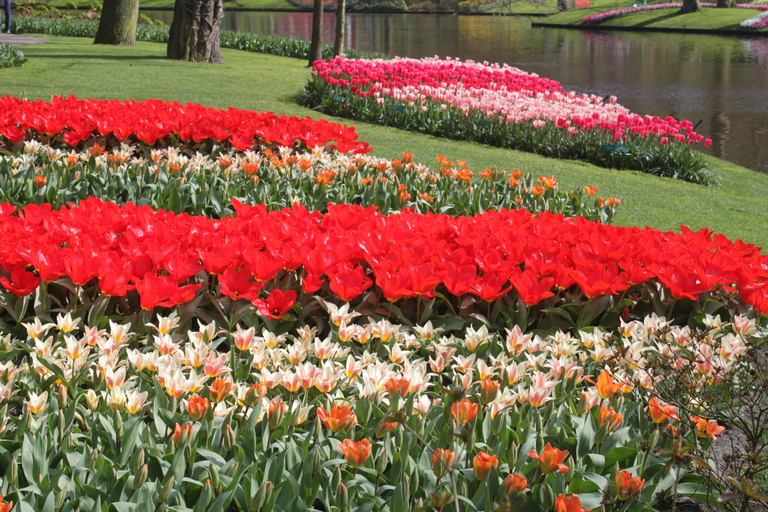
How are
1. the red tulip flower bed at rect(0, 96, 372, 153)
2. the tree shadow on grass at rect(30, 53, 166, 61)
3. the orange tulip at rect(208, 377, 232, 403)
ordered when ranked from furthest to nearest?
the tree shadow on grass at rect(30, 53, 166, 61) < the red tulip flower bed at rect(0, 96, 372, 153) < the orange tulip at rect(208, 377, 232, 403)

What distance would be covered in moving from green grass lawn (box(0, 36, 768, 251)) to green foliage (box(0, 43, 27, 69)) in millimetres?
300

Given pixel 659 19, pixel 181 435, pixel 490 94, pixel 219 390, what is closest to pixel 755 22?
pixel 659 19

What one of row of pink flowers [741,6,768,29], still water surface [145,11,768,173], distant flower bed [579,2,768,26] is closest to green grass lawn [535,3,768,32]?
row of pink flowers [741,6,768,29]

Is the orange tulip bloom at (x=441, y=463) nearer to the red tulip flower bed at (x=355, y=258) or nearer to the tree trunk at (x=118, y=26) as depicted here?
the red tulip flower bed at (x=355, y=258)

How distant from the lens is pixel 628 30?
44.6 meters

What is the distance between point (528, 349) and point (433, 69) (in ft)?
37.8

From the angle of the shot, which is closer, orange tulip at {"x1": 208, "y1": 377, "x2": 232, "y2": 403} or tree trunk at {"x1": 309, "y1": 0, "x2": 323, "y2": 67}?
orange tulip at {"x1": 208, "y1": 377, "x2": 232, "y2": 403}

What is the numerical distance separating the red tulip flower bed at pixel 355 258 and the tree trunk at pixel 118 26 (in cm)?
1931

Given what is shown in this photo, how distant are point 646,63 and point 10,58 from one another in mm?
21984

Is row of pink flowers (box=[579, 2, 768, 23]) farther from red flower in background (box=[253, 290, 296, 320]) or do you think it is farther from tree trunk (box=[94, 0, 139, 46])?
red flower in background (box=[253, 290, 296, 320])

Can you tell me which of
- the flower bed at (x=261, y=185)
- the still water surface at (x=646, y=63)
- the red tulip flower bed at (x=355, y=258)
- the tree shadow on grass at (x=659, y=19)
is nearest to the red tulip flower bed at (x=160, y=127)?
the flower bed at (x=261, y=185)

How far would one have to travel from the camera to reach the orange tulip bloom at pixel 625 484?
159 centimetres

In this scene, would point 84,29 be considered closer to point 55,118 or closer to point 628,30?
point 55,118

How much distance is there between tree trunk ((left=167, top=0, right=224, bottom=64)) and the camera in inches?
614
